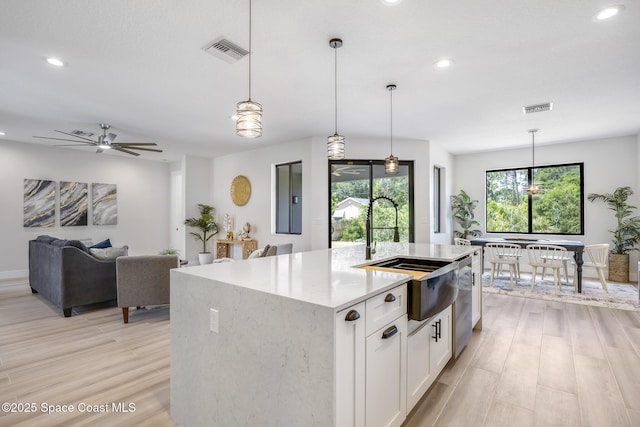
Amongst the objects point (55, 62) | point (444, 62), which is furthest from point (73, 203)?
point (444, 62)

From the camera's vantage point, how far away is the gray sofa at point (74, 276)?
12.2ft

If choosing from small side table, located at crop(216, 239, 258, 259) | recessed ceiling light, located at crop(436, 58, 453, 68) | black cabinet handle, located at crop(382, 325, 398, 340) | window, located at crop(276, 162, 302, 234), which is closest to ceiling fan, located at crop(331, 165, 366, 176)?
window, located at crop(276, 162, 302, 234)

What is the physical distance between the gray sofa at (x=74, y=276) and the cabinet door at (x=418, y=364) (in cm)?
397

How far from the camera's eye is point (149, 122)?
4.91 meters

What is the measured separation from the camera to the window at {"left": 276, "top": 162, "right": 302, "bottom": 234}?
20.7 ft

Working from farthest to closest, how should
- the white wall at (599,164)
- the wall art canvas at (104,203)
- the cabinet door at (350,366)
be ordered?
1. the wall art canvas at (104,203)
2. the white wall at (599,164)
3. the cabinet door at (350,366)

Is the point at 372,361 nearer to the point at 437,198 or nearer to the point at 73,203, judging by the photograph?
the point at 437,198

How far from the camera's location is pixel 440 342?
2.27 metres

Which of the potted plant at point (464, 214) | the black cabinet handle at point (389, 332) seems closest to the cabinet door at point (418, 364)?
the black cabinet handle at point (389, 332)

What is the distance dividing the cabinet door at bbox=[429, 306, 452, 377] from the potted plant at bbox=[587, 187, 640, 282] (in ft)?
17.8

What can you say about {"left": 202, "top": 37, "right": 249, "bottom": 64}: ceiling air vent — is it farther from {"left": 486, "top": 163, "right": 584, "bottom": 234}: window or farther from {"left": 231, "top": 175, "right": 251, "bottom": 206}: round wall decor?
{"left": 486, "top": 163, "right": 584, "bottom": 234}: window

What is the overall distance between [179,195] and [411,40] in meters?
7.35

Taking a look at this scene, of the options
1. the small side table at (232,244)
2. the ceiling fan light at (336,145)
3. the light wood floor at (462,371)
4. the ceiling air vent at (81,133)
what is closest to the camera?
the light wood floor at (462,371)

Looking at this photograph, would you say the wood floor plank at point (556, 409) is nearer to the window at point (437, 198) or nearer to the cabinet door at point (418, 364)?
the cabinet door at point (418, 364)
